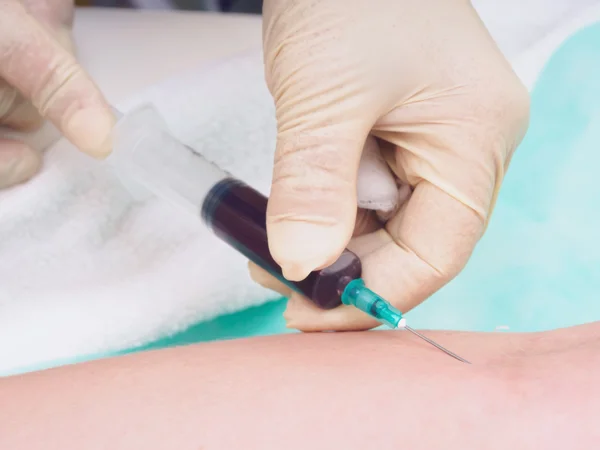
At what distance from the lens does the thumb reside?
685 mm

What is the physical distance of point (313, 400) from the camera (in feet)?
1.78

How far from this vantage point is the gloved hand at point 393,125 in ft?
2.33

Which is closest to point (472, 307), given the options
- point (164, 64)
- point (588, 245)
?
point (588, 245)

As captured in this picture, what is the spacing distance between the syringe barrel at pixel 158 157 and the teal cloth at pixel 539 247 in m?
0.26

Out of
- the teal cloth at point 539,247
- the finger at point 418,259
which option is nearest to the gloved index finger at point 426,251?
the finger at point 418,259

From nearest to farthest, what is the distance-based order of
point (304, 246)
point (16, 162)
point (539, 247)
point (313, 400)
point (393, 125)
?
point (313, 400) → point (304, 246) → point (393, 125) → point (16, 162) → point (539, 247)

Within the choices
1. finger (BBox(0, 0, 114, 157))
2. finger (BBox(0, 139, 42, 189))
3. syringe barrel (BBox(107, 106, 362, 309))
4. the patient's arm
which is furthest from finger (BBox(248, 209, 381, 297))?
finger (BBox(0, 139, 42, 189))

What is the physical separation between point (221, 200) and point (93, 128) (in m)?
0.26

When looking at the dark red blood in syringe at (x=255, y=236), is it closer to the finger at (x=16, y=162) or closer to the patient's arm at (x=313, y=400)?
the patient's arm at (x=313, y=400)

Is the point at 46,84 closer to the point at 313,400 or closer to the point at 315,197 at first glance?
the point at 315,197

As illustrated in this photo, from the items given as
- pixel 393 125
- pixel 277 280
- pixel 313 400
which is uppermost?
pixel 393 125

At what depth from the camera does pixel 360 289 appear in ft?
2.31

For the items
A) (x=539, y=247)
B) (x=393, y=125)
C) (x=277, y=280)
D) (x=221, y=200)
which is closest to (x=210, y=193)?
(x=221, y=200)

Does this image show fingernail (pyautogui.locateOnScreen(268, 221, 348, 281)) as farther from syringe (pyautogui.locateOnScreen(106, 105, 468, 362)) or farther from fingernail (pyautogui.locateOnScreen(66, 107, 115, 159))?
fingernail (pyautogui.locateOnScreen(66, 107, 115, 159))
